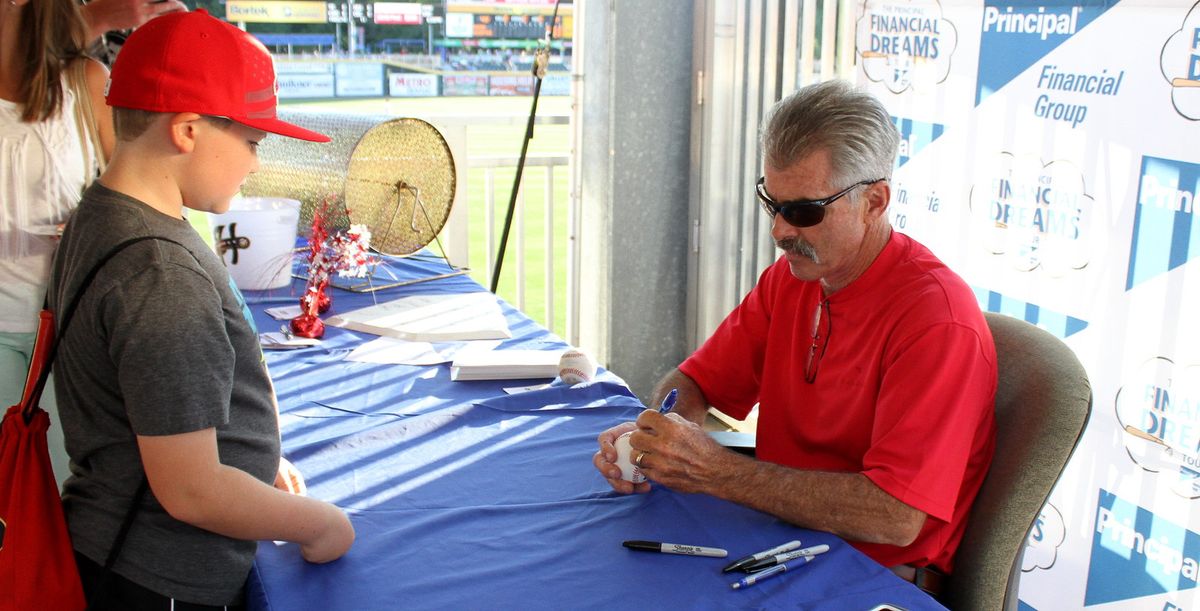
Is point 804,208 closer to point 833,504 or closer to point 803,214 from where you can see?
point 803,214

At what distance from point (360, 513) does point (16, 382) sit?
888 mm

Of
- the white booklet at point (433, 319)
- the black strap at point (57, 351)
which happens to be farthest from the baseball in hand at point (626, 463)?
the white booklet at point (433, 319)

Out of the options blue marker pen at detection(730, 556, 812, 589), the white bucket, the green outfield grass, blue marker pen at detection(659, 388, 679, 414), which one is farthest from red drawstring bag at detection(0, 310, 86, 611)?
the green outfield grass

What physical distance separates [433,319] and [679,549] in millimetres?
1317

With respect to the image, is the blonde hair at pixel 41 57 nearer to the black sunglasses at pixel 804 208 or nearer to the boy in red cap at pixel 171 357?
the boy in red cap at pixel 171 357

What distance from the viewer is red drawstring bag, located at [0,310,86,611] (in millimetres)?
1149

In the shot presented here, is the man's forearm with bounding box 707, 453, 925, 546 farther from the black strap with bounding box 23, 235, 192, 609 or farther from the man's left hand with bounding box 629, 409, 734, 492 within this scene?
the black strap with bounding box 23, 235, 192, 609

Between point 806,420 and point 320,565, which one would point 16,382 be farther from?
point 806,420

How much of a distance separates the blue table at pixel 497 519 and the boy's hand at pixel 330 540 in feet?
0.05

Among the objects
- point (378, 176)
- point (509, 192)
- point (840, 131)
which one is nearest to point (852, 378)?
point (840, 131)

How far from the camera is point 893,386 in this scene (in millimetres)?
1488

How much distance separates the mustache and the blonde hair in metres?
1.45

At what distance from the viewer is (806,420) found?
1.73 m

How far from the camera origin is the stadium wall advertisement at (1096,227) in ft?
7.12
